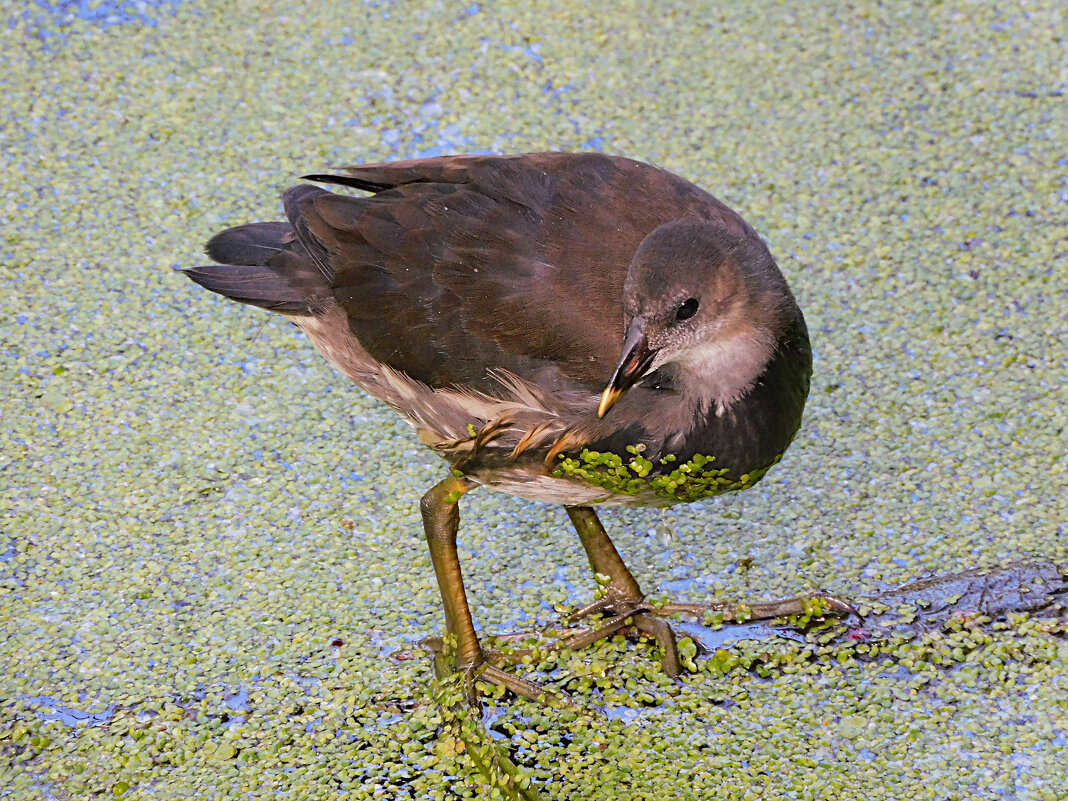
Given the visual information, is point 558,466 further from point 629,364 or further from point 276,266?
point 276,266

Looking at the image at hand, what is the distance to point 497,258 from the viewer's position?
2250 mm

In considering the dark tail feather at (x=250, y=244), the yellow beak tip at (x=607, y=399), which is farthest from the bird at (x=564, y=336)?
the dark tail feather at (x=250, y=244)

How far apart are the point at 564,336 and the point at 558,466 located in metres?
0.23

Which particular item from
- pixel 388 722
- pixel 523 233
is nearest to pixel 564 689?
pixel 388 722

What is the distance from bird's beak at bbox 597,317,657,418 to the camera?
2035 mm

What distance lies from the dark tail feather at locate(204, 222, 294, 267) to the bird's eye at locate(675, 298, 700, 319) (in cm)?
94

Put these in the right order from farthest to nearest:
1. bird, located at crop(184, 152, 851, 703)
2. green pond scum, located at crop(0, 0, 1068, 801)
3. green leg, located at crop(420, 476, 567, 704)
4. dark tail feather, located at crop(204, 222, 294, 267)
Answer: dark tail feather, located at crop(204, 222, 294, 267) < green leg, located at crop(420, 476, 567, 704) < green pond scum, located at crop(0, 0, 1068, 801) < bird, located at crop(184, 152, 851, 703)

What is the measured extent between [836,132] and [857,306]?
28.1 inches

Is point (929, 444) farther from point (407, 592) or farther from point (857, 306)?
point (407, 592)

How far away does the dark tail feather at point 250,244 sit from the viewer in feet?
8.70

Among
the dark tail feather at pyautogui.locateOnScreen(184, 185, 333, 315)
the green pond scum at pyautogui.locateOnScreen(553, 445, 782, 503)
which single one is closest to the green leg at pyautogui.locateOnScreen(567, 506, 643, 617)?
the green pond scum at pyautogui.locateOnScreen(553, 445, 782, 503)

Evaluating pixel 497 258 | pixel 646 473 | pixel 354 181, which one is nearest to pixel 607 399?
pixel 646 473

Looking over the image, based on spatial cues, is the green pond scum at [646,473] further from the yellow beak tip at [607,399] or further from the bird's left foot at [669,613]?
the bird's left foot at [669,613]

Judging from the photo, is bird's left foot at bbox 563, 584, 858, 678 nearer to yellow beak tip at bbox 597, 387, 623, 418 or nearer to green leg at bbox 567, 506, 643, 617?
green leg at bbox 567, 506, 643, 617
